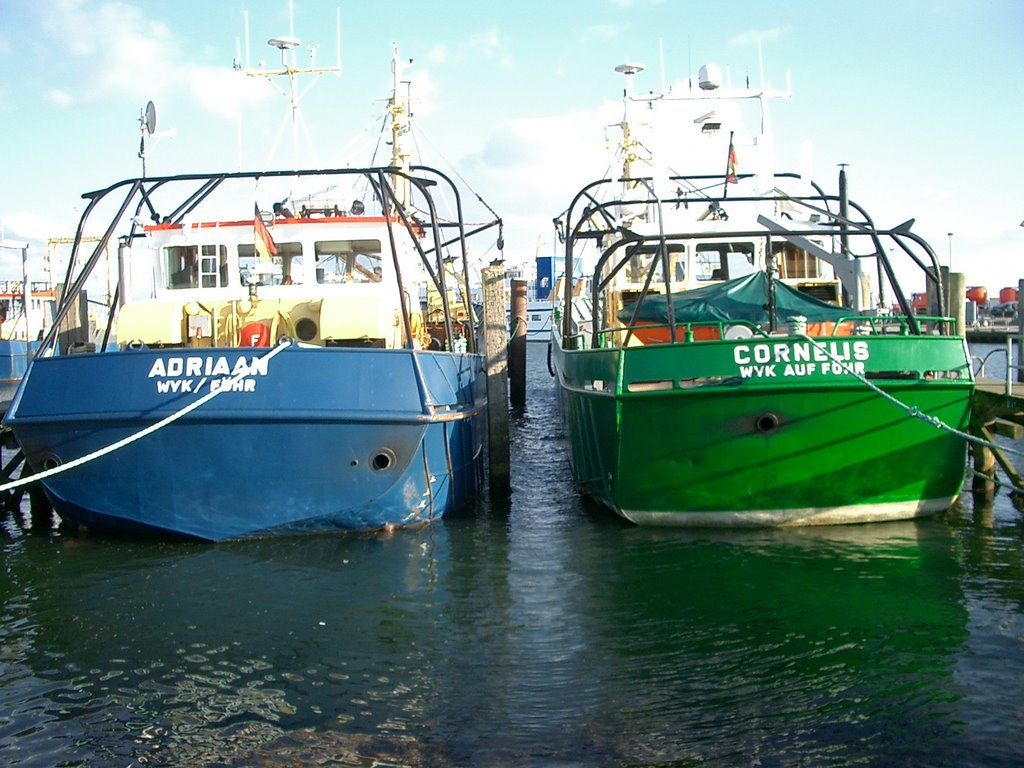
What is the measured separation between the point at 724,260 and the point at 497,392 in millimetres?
4786

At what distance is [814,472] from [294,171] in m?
6.00

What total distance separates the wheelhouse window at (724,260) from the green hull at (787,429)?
5.46 meters

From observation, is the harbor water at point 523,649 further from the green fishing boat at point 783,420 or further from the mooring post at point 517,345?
the mooring post at point 517,345

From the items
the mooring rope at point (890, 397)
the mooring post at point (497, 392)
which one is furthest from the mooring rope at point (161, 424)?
the mooring rope at point (890, 397)

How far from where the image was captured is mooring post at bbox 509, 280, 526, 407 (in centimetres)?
2408

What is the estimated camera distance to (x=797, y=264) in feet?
51.6

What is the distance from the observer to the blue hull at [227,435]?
8984 mm

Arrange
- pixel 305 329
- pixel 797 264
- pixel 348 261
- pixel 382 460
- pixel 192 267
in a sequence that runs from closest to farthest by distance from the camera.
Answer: pixel 382 460, pixel 305 329, pixel 192 267, pixel 348 261, pixel 797 264

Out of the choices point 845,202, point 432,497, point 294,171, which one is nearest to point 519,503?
point 432,497

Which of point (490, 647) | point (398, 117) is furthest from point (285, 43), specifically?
point (490, 647)

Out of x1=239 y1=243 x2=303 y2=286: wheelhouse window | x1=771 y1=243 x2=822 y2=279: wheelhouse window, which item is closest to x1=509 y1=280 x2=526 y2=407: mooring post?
x1=771 y1=243 x2=822 y2=279: wheelhouse window

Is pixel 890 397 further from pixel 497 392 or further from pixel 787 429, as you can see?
pixel 497 392

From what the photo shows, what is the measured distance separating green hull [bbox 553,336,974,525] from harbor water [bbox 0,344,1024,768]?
1.03 ft

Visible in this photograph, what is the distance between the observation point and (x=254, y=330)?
35.5 ft
